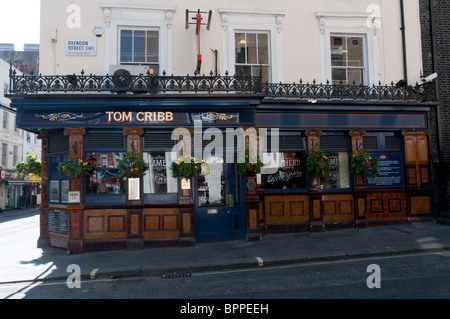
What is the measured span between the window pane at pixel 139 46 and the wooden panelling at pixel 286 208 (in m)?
6.41

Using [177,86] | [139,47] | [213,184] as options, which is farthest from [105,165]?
[139,47]

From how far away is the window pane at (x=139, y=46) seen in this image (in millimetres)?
10875

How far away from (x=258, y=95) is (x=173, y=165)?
3321mm

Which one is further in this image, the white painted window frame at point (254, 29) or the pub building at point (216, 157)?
the white painted window frame at point (254, 29)

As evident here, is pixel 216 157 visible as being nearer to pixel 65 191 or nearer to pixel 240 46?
pixel 240 46

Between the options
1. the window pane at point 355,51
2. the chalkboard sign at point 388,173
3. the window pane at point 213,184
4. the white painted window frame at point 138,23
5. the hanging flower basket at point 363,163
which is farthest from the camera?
the window pane at point 355,51

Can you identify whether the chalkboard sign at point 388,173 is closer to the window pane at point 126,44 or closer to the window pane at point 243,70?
the window pane at point 243,70

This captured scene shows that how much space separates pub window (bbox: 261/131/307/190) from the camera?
436 inches

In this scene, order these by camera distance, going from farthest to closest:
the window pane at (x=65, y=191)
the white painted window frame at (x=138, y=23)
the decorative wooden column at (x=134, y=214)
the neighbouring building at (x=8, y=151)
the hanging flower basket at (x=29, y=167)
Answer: the neighbouring building at (x=8, y=151) → the hanging flower basket at (x=29, y=167) → the white painted window frame at (x=138, y=23) → the window pane at (x=65, y=191) → the decorative wooden column at (x=134, y=214)

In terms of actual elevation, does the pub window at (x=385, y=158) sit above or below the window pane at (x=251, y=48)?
below

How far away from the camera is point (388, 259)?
7.75 m

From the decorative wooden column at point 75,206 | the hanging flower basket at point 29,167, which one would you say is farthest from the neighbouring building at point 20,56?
the decorative wooden column at point 75,206
